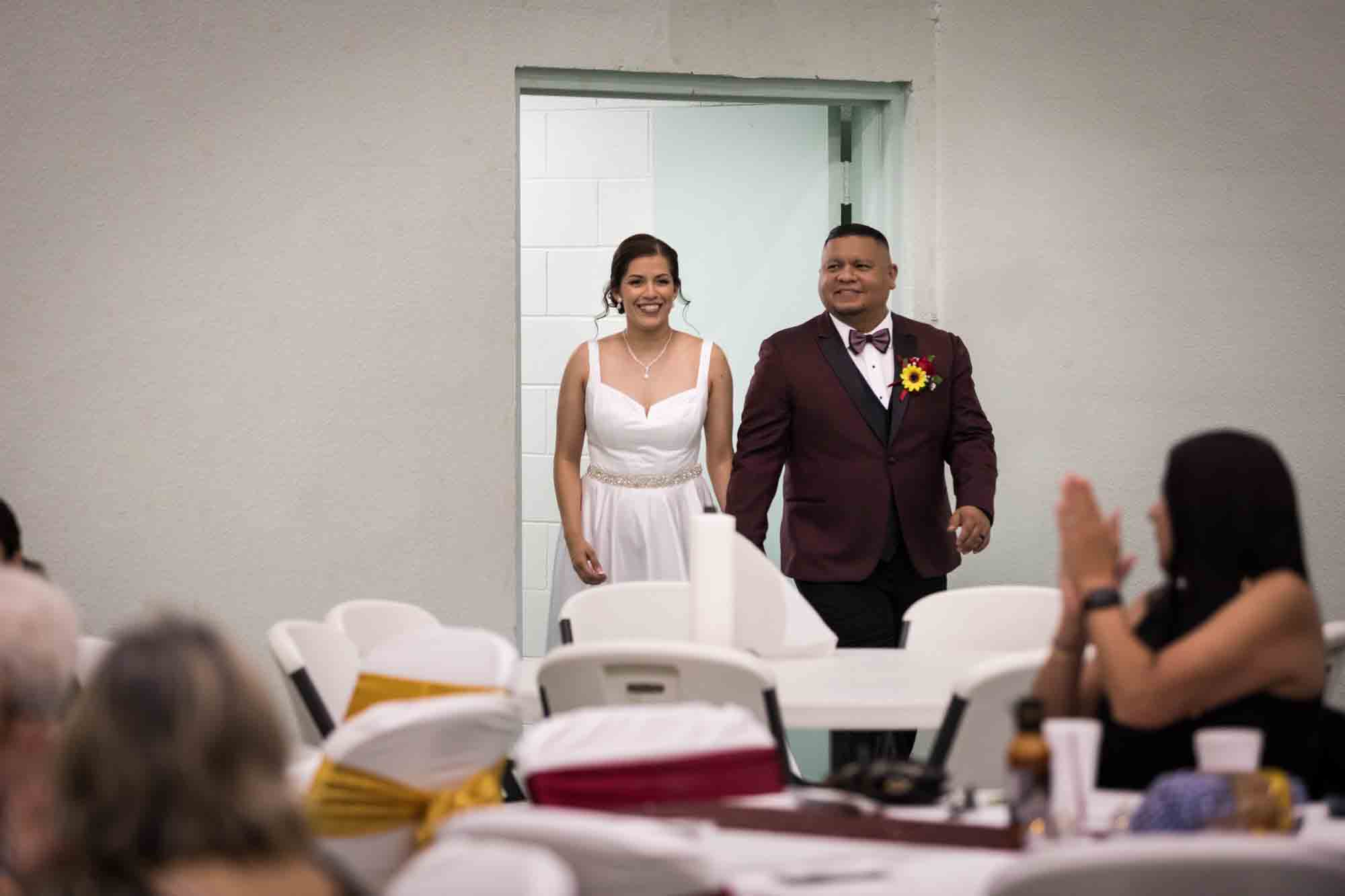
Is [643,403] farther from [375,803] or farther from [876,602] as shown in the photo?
[375,803]

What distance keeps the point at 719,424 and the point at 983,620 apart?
1545mm

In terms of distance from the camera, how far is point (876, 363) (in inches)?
203

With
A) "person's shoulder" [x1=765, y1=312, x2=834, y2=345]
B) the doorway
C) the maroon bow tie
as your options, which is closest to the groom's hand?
the maroon bow tie

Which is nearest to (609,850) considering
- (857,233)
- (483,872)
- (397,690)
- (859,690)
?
(483,872)

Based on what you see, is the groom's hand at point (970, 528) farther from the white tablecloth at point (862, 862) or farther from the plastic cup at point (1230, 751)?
the plastic cup at point (1230, 751)

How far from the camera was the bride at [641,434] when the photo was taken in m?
5.36

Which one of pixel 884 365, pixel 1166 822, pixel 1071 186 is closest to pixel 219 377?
pixel 884 365

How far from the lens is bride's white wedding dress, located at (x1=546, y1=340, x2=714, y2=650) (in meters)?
5.35

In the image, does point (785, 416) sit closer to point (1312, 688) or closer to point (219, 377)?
point (219, 377)

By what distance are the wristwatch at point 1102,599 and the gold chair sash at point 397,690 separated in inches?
37.4

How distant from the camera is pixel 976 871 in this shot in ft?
6.31

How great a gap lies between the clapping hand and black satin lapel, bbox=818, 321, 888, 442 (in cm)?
241

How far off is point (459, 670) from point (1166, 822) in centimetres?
116

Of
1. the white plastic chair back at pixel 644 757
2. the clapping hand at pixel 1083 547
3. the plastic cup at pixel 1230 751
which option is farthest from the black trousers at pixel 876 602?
the plastic cup at pixel 1230 751
